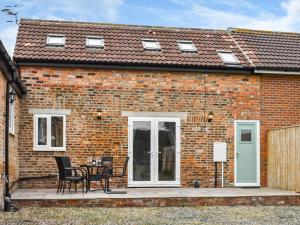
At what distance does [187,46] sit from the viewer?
17406mm

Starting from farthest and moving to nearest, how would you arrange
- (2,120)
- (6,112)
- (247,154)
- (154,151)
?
(247,154) < (154,151) < (6,112) < (2,120)

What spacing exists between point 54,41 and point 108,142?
358 cm

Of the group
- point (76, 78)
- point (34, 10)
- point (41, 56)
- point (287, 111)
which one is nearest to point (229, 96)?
point (287, 111)

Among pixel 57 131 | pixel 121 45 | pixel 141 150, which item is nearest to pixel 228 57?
pixel 121 45

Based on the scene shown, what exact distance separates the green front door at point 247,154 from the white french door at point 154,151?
6.11 ft

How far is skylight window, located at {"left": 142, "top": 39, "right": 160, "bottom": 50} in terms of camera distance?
55.4 ft

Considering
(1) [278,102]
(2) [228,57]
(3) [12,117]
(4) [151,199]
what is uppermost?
(2) [228,57]

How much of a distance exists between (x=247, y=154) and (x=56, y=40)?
265 inches

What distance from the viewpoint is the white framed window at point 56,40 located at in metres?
16.3

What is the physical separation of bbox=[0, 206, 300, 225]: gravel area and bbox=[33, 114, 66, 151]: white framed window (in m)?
3.90

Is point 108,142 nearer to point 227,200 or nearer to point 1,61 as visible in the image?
point 227,200

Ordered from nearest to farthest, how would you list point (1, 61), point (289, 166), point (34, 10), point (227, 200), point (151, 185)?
point (1, 61), point (227, 200), point (289, 166), point (151, 185), point (34, 10)

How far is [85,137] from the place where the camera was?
15555 millimetres

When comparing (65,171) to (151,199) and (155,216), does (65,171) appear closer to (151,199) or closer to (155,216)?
(151,199)
